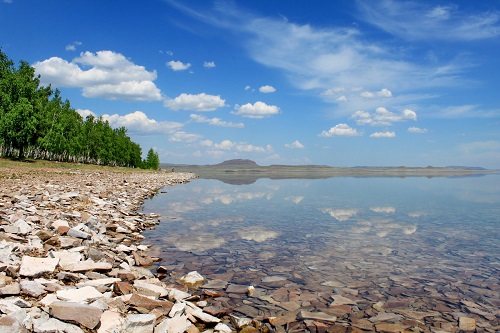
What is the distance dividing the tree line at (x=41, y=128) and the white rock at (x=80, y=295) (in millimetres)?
59448

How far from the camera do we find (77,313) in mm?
5223

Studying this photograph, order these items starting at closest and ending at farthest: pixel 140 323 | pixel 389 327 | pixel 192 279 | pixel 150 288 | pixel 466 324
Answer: pixel 140 323 → pixel 389 327 → pixel 466 324 → pixel 150 288 → pixel 192 279

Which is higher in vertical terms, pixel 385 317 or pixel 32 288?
pixel 32 288

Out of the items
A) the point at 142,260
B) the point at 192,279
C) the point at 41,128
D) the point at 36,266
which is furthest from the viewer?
the point at 41,128

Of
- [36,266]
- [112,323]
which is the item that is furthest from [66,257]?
[112,323]

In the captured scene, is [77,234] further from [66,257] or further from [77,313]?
[77,313]

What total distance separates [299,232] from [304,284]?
6.55 meters

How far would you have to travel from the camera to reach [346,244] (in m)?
12.9

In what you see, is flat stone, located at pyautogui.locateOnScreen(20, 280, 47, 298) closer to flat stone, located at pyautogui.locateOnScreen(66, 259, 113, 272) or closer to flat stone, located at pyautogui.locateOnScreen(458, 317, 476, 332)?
flat stone, located at pyautogui.locateOnScreen(66, 259, 113, 272)

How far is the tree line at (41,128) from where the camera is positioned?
56.9 metres

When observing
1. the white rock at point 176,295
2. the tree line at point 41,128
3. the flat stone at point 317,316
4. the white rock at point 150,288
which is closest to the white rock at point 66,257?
the white rock at point 150,288

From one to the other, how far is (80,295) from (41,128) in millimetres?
68861


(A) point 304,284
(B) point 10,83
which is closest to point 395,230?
(A) point 304,284

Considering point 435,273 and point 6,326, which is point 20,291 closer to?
point 6,326
